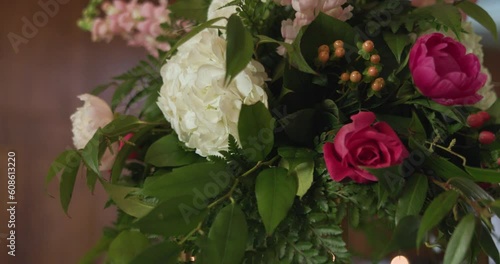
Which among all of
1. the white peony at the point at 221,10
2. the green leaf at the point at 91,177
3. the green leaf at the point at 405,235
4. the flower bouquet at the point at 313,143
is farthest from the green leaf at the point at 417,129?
the green leaf at the point at 91,177

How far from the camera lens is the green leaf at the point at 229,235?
15.4 inches

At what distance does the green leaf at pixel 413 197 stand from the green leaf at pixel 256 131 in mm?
120

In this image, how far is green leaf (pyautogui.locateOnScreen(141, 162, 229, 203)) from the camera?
16.9 inches

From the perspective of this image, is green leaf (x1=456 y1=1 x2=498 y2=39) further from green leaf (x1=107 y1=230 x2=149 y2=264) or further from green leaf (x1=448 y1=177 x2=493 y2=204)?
green leaf (x1=107 y1=230 x2=149 y2=264)

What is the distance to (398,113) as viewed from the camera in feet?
1.69

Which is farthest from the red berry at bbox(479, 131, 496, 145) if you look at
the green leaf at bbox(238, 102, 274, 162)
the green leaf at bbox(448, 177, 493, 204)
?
the green leaf at bbox(238, 102, 274, 162)

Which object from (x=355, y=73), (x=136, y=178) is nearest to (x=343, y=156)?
(x=355, y=73)

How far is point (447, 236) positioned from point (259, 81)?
0.22 metres

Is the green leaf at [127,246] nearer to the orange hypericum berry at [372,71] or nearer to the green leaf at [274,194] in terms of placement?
the green leaf at [274,194]

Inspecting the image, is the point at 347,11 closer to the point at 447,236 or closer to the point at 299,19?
the point at 299,19

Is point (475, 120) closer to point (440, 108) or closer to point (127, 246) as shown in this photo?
point (440, 108)

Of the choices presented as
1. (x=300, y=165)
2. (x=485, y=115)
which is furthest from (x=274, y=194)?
(x=485, y=115)

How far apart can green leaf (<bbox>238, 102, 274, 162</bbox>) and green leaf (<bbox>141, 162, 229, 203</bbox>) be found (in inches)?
1.2

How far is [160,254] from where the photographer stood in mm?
396
